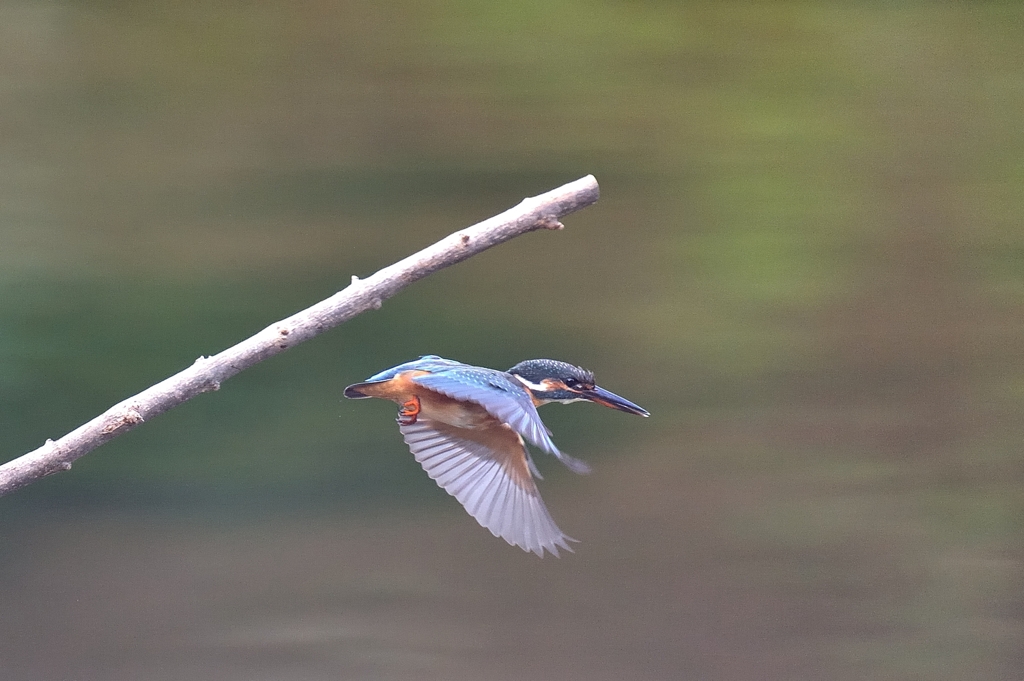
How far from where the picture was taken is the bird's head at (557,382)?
115 centimetres

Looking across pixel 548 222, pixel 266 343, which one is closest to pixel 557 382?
pixel 548 222

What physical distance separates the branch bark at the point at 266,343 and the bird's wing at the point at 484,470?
0.27m

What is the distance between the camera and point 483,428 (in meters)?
1.17

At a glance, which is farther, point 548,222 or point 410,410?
point 410,410

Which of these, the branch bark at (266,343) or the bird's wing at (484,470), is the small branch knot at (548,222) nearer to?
the branch bark at (266,343)

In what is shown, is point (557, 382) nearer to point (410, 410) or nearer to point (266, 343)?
point (410, 410)

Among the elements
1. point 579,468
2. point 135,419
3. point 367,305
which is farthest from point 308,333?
point 579,468

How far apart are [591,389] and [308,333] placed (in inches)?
15.0

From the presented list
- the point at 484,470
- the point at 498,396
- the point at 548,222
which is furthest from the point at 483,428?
the point at 548,222

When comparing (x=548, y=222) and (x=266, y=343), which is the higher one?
(x=548, y=222)

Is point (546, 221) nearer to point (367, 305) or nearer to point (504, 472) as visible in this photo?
point (367, 305)

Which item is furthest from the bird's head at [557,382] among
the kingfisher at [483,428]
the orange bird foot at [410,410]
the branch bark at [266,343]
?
the branch bark at [266,343]

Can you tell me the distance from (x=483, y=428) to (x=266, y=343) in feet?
1.13

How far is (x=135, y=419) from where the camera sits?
0.90 metres
